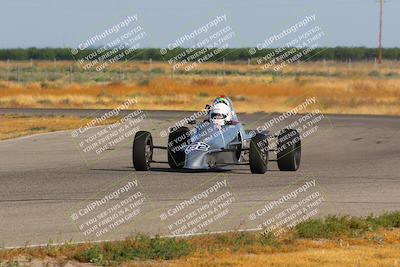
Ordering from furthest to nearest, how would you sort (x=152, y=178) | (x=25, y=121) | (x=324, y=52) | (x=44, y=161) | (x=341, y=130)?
(x=324, y=52), (x=25, y=121), (x=341, y=130), (x=44, y=161), (x=152, y=178)

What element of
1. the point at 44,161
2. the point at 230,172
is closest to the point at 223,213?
the point at 230,172

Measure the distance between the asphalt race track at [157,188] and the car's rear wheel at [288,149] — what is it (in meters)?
0.30

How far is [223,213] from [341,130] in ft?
69.8

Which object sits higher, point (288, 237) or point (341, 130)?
point (288, 237)

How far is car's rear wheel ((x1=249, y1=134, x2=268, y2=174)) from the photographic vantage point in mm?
20938

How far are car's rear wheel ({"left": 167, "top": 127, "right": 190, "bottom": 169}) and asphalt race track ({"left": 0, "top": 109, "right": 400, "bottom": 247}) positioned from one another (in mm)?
400

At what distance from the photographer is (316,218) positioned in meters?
15.4

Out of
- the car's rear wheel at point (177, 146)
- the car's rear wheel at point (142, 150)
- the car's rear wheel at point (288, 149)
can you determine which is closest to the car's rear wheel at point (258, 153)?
the car's rear wheel at point (288, 149)

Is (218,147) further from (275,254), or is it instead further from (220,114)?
(275,254)

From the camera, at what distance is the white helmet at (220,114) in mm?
22328

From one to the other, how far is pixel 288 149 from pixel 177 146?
2331 mm

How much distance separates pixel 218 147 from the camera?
2178 cm

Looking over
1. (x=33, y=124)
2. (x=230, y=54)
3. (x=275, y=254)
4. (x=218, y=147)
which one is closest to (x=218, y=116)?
(x=218, y=147)

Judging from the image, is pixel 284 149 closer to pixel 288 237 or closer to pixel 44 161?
pixel 44 161
